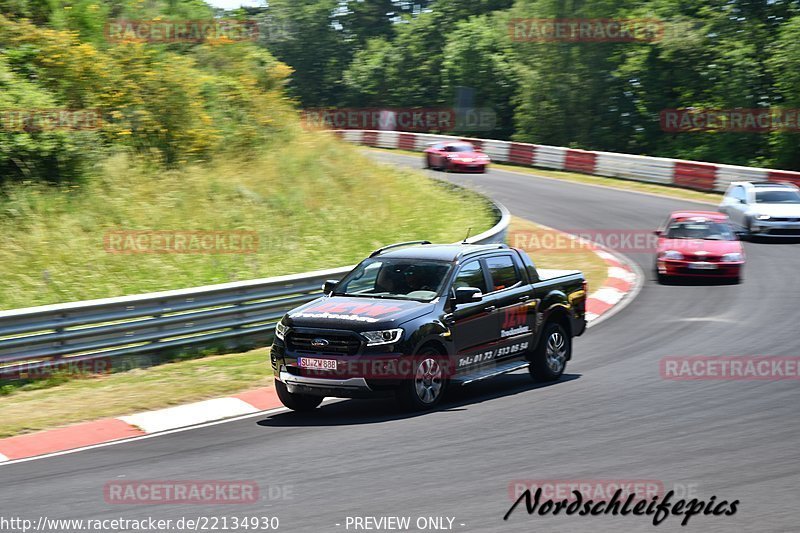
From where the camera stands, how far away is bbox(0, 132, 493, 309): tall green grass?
1712 centimetres

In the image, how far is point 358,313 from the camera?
10.5m

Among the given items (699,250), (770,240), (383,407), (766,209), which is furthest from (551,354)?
(770,240)

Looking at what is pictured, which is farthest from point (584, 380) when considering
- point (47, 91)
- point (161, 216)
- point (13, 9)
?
point (13, 9)

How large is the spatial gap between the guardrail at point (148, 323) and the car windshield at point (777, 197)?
14.1 metres

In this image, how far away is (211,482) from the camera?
8.12 meters

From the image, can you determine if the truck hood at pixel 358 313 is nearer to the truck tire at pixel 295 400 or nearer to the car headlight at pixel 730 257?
the truck tire at pixel 295 400

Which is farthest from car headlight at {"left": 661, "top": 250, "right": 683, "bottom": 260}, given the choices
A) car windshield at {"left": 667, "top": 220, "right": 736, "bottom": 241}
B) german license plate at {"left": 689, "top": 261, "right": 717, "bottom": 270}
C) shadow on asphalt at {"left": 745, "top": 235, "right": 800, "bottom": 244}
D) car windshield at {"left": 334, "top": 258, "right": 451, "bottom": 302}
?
car windshield at {"left": 334, "top": 258, "right": 451, "bottom": 302}

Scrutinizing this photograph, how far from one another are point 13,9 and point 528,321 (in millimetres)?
16445

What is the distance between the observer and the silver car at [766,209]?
80.1ft

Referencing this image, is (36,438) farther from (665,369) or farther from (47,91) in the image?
(47,91)

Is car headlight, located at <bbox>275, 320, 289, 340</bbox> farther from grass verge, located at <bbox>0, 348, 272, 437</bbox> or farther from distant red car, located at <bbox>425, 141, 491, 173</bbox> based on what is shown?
distant red car, located at <bbox>425, 141, 491, 173</bbox>

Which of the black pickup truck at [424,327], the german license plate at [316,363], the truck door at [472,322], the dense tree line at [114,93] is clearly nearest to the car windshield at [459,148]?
the dense tree line at [114,93]

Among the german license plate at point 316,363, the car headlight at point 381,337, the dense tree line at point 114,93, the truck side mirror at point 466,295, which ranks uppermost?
the dense tree line at point 114,93

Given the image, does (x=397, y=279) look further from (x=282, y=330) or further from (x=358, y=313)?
(x=282, y=330)
